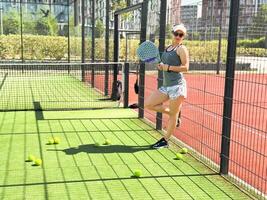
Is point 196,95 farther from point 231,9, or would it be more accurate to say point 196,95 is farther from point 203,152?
point 231,9

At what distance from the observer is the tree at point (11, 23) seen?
2520 centimetres

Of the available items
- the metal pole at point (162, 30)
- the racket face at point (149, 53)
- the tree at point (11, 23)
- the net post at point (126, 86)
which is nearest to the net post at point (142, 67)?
the metal pole at point (162, 30)

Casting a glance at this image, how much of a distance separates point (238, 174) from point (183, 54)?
5.82 ft

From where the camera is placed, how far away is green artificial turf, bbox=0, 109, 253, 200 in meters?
4.58

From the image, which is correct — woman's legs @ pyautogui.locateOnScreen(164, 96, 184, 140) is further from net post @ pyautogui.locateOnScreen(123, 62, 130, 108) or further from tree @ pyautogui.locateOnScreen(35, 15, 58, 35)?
tree @ pyautogui.locateOnScreen(35, 15, 58, 35)

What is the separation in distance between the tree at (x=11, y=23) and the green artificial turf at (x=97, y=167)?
18.4 m

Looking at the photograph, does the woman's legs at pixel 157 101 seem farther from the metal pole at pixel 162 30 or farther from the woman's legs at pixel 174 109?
the metal pole at pixel 162 30

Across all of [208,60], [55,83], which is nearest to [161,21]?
[208,60]

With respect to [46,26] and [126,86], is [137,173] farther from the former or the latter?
[46,26]

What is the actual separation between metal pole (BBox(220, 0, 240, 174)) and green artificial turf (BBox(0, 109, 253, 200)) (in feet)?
0.90

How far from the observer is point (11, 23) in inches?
1008

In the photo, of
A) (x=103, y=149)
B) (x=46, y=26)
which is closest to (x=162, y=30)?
(x=103, y=149)

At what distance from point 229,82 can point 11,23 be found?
2271 centimetres

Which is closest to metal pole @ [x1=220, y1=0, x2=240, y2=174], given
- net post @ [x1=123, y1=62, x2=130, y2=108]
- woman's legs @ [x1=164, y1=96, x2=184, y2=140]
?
woman's legs @ [x1=164, y1=96, x2=184, y2=140]
